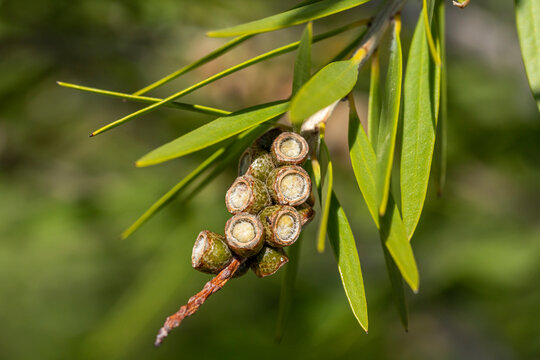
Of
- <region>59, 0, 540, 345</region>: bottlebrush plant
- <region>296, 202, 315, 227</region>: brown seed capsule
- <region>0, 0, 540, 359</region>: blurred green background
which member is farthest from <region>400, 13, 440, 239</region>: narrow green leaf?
<region>0, 0, 540, 359</region>: blurred green background

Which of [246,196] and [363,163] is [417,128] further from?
[246,196]

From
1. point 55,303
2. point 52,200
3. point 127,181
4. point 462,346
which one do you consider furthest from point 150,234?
point 55,303

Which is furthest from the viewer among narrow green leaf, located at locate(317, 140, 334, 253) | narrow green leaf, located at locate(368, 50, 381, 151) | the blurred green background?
the blurred green background

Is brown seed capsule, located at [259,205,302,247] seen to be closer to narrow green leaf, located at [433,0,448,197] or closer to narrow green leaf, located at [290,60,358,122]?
narrow green leaf, located at [290,60,358,122]

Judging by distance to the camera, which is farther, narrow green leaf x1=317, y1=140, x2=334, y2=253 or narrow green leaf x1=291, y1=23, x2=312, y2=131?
narrow green leaf x1=291, y1=23, x2=312, y2=131

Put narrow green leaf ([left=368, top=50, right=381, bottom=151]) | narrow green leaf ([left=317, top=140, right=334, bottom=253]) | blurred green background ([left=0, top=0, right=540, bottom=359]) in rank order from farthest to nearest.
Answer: blurred green background ([left=0, top=0, right=540, bottom=359])
narrow green leaf ([left=368, top=50, right=381, bottom=151])
narrow green leaf ([left=317, top=140, right=334, bottom=253])

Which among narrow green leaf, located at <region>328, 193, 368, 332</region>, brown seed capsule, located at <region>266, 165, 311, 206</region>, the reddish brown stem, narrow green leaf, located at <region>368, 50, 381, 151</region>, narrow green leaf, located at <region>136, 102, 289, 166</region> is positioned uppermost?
narrow green leaf, located at <region>136, 102, 289, 166</region>

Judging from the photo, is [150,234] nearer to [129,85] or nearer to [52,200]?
[52,200]
